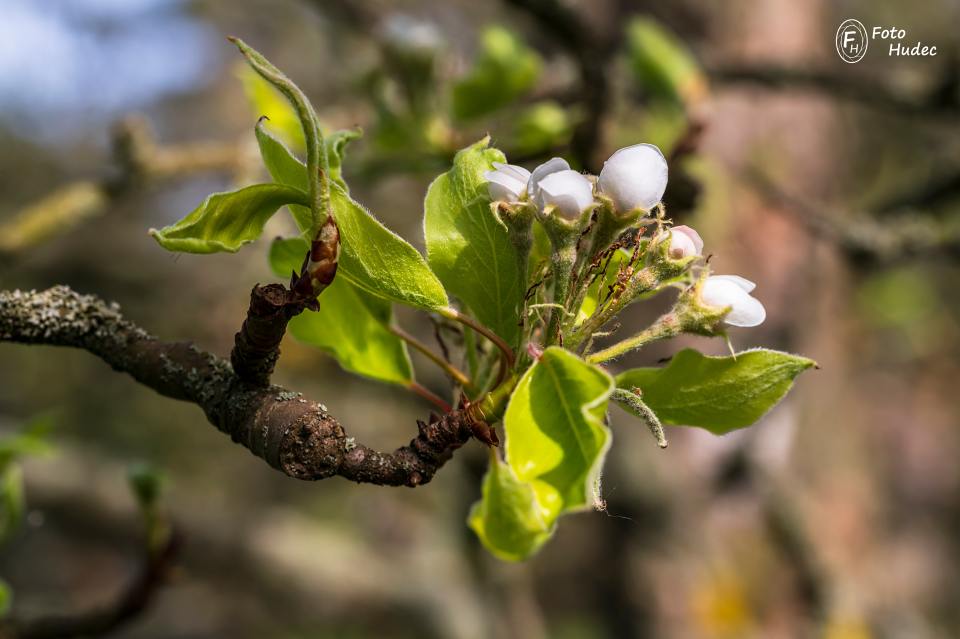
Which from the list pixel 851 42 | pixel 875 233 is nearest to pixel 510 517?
pixel 875 233

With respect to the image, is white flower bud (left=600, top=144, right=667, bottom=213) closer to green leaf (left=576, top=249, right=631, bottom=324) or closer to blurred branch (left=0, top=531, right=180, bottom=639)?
green leaf (left=576, top=249, right=631, bottom=324)

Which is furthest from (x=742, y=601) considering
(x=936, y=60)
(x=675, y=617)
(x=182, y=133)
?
(x=182, y=133)

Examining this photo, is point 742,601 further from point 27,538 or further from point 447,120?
point 27,538

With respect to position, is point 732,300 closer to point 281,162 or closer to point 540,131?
point 281,162

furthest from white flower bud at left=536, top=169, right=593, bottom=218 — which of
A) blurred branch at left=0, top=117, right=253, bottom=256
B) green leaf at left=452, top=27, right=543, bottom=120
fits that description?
blurred branch at left=0, top=117, right=253, bottom=256

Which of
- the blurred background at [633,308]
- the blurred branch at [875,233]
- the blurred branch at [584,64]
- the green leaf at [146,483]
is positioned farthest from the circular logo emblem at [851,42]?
the green leaf at [146,483]

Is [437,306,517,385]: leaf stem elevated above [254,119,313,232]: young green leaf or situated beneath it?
situated beneath
